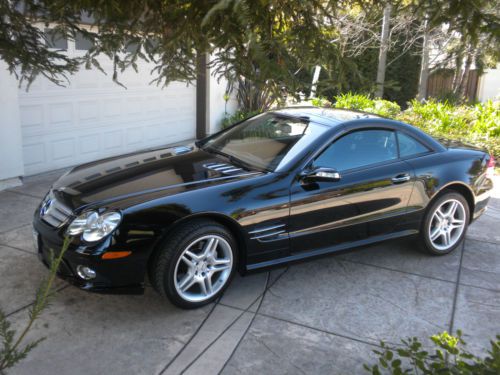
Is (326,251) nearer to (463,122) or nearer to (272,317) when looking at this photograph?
(272,317)

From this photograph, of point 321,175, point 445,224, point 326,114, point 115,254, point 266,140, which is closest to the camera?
point 115,254

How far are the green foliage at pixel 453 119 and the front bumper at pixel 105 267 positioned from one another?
289 inches

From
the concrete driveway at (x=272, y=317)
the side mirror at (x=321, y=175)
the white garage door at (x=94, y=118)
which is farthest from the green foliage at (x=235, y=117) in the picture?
the side mirror at (x=321, y=175)

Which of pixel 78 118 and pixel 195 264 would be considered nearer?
pixel 195 264

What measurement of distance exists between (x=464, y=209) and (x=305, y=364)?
2851mm

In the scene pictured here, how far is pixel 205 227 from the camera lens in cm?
394

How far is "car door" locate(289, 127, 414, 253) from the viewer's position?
4391 millimetres

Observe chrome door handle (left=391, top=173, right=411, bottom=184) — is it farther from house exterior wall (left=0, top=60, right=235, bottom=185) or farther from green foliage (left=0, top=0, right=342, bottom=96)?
house exterior wall (left=0, top=60, right=235, bottom=185)

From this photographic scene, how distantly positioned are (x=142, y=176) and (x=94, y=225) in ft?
2.42

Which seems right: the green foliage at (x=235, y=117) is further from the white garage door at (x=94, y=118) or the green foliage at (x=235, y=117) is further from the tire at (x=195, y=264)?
the tire at (x=195, y=264)

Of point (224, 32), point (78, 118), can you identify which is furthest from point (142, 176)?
point (78, 118)

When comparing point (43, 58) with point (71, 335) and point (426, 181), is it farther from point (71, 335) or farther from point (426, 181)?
point (426, 181)

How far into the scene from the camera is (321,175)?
14.2 feet

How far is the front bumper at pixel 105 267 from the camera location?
3.68 m
